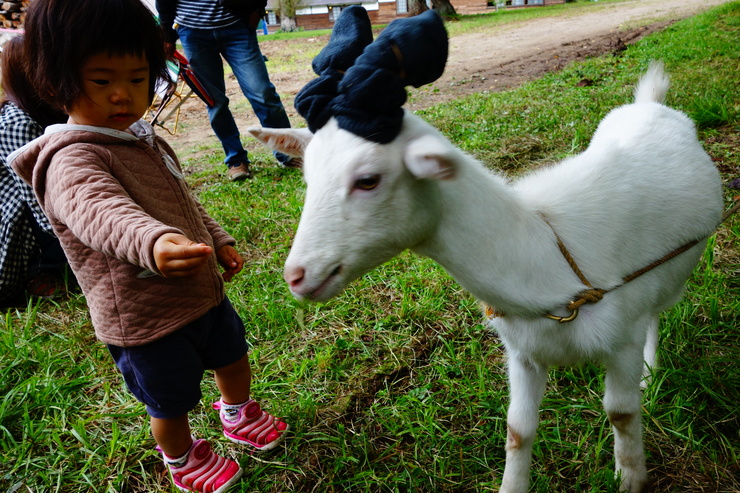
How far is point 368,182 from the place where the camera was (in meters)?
1.37

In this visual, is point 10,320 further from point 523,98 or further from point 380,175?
point 523,98

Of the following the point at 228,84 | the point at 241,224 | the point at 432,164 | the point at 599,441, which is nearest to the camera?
the point at 432,164

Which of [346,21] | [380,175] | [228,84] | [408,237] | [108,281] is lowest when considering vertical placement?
[228,84]

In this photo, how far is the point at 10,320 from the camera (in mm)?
3053

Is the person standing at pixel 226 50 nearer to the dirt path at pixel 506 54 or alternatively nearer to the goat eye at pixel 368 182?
the dirt path at pixel 506 54

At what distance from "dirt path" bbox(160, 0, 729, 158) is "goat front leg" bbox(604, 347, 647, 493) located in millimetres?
6379

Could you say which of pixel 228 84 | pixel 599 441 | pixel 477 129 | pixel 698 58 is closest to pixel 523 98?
pixel 477 129

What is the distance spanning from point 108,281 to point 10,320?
200cm

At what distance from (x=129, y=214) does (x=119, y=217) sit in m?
0.03

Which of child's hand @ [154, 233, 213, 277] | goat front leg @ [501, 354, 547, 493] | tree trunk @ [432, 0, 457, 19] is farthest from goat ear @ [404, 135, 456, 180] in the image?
tree trunk @ [432, 0, 457, 19]

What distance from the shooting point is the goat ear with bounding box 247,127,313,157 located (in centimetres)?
166

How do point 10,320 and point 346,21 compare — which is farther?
point 10,320

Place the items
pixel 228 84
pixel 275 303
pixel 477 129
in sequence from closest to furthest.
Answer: pixel 275 303 → pixel 477 129 → pixel 228 84

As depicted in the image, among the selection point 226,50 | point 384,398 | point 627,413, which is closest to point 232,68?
point 226,50
